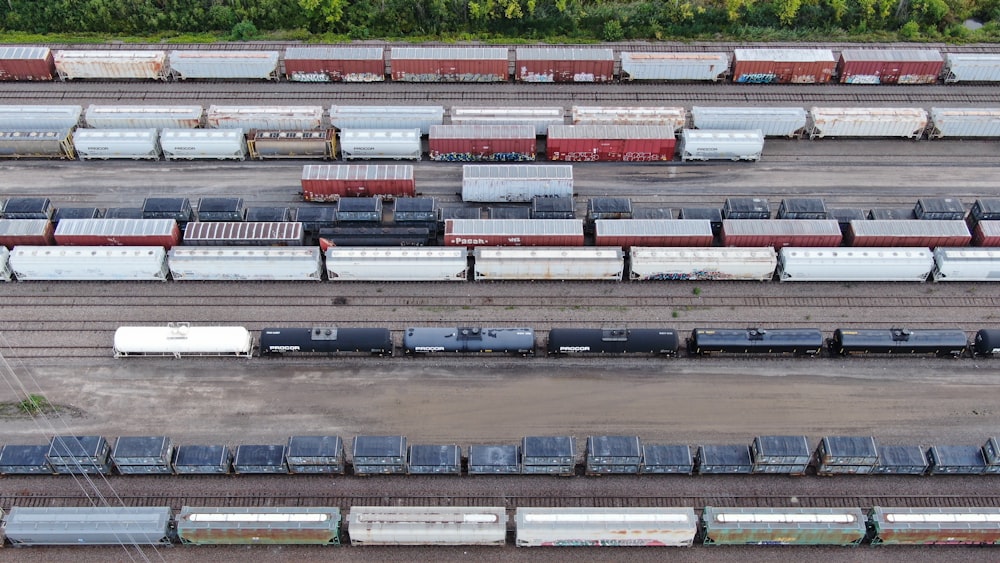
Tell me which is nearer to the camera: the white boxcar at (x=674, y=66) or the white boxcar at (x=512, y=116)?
the white boxcar at (x=512, y=116)

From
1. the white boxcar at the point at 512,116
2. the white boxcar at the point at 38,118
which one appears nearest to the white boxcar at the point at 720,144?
the white boxcar at the point at 512,116

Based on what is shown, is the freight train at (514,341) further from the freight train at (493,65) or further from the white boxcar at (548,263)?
the freight train at (493,65)

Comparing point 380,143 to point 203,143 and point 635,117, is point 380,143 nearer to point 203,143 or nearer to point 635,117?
point 203,143

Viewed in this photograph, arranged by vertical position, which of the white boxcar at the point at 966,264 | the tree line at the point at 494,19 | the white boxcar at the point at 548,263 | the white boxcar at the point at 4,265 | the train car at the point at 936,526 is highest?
the tree line at the point at 494,19

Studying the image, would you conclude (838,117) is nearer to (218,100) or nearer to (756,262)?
(756,262)

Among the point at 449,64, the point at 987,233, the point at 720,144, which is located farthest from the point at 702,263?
the point at 449,64

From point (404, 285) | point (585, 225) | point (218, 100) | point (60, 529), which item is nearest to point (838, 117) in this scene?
point (585, 225)

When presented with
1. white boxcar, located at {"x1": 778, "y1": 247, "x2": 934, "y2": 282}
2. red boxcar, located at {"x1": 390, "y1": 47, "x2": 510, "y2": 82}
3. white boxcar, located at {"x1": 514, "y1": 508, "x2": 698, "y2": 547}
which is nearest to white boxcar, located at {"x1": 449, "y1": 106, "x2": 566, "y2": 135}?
red boxcar, located at {"x1": 390, "y1": 47, "x2": 510, "y2": 82}
